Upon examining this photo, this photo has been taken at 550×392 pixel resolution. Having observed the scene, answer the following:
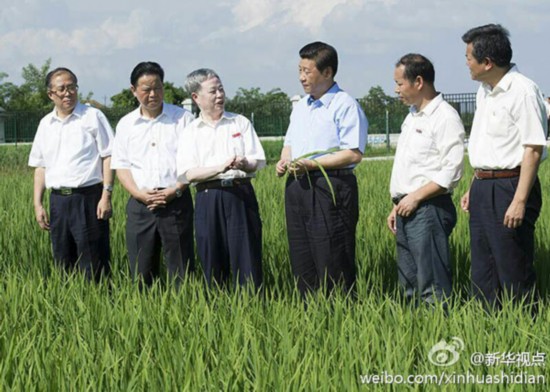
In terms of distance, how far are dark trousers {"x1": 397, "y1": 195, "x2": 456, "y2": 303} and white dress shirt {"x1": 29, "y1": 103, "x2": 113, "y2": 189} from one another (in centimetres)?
178

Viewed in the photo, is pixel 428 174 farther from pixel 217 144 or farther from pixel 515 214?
pixel 217 144

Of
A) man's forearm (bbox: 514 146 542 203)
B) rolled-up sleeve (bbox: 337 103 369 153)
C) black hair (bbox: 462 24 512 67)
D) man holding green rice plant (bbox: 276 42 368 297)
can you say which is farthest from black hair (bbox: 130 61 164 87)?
man's forearm (bbox: 514 146 542 203)

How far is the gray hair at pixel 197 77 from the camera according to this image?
389 centimetres

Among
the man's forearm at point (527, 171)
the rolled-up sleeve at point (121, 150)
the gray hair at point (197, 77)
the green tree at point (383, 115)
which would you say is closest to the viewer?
the man's forearm at point (527, 171)

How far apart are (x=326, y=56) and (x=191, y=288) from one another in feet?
4.06

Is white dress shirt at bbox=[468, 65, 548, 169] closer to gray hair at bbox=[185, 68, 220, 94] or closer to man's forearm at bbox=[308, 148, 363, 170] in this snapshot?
man's forearm at bbox=[308, 148, 363, 170]

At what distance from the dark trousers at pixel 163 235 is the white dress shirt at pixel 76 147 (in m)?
0.37

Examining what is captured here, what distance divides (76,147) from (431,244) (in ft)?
6.63

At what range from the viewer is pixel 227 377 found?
7.61 ft

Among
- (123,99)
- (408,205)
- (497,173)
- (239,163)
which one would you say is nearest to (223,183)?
(239,163)

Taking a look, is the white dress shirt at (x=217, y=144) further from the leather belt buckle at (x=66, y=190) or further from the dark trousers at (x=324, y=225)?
the leather belt buckle at (x=66, y=190)

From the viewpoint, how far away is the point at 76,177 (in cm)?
440

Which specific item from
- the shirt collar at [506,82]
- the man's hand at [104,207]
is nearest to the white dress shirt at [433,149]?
the shirt collar at [506,82]

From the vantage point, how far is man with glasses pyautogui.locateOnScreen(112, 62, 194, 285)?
4117 mm
